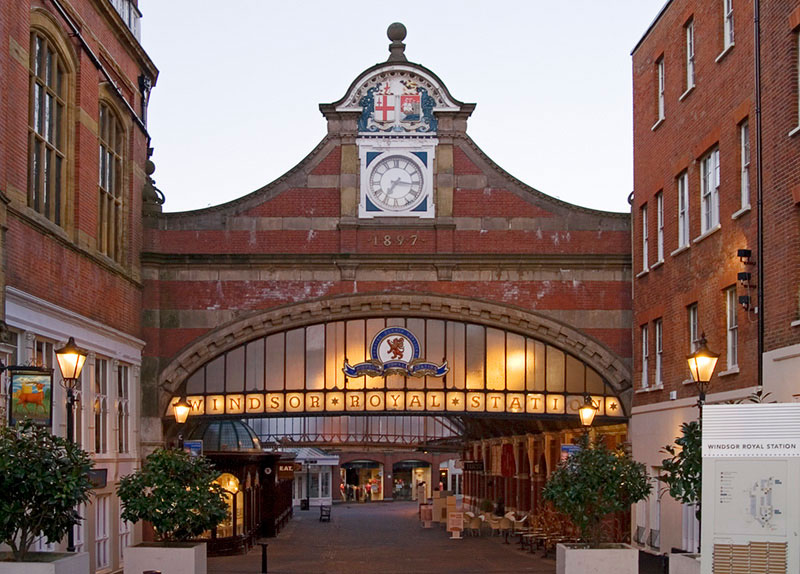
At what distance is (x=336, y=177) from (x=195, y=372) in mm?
6345

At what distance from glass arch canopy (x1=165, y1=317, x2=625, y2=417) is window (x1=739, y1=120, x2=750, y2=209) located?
10.7 metres

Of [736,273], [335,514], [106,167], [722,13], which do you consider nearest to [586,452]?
[736,273]

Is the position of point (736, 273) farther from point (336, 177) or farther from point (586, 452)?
point (336, 177)

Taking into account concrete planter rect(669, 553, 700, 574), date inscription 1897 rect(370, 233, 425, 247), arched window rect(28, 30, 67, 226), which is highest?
arched window rect(28, 30, 67, 226)

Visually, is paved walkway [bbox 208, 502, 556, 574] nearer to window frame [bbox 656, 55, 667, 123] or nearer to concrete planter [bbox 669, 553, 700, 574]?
window frame [bbox 656, 55, 667, 123]

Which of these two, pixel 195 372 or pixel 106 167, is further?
pixel 195 372

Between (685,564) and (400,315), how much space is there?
51.7 ft

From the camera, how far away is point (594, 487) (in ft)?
79.9

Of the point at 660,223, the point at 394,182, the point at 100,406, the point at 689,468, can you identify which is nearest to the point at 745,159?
the point at 660,223

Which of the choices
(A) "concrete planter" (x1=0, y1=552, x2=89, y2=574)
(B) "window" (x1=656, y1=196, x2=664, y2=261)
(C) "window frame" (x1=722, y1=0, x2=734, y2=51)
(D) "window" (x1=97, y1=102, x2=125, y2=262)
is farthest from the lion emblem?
(A) "concrete planter" (x1=0, y1=552, x2=89, y2=574)

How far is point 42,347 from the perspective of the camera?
2495cm

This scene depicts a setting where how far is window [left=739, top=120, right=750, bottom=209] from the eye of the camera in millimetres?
24047

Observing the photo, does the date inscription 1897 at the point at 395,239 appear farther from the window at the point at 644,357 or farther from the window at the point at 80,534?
the window at the point at 80,534

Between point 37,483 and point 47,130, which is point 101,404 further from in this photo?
point 37,483
